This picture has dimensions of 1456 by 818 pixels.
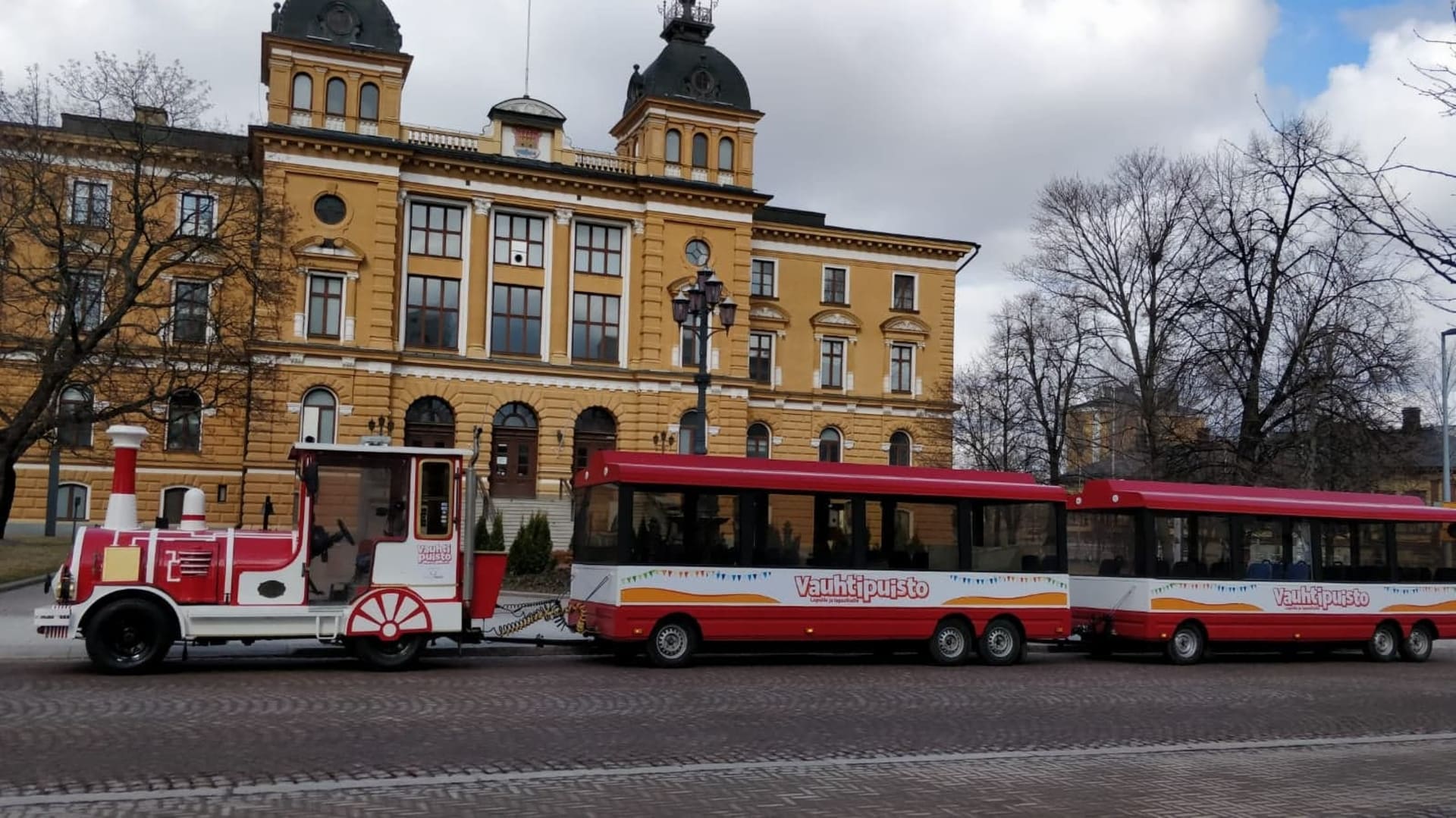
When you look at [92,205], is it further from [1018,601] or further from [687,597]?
[1018,601]

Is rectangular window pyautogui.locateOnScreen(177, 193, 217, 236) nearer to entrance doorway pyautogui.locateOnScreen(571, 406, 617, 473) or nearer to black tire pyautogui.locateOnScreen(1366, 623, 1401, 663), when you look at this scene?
entrance doorway pyautogui.locateOnScreen(571, 406, 617, 473)

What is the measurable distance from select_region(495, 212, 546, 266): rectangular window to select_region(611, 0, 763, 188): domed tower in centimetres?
520

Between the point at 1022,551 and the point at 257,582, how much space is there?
10.8 m

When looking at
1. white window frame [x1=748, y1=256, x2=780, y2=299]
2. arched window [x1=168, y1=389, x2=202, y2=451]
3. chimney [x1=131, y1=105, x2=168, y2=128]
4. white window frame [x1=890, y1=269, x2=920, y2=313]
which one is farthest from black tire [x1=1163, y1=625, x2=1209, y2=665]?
white window frame [x1=890, y1=269, x2=920, y2=313]

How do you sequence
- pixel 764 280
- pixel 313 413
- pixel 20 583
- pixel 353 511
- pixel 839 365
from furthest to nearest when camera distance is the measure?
pixel 839 365
pixel 764 280
pixel 313 413
pixel 20 583
pixel 353 511

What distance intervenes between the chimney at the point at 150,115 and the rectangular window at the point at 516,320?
16.9 meters

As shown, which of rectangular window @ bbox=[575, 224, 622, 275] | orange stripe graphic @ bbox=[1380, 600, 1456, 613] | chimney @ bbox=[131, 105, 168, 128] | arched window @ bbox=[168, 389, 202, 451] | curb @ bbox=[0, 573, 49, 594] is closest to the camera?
orange stripe graphic @ bbox=[1380, 600, 1456, 613]

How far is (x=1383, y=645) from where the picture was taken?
2161cm

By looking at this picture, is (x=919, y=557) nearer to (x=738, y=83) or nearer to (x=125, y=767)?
(x=125, y=767)

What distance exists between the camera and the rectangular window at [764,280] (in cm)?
5578

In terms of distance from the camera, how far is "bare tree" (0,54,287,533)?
30.8 metres

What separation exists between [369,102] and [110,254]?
15612 mm

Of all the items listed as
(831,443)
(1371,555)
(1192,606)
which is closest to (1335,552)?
(1371,555)

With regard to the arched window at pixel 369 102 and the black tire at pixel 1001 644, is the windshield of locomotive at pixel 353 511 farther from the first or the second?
the arched window at pixel 369 102
